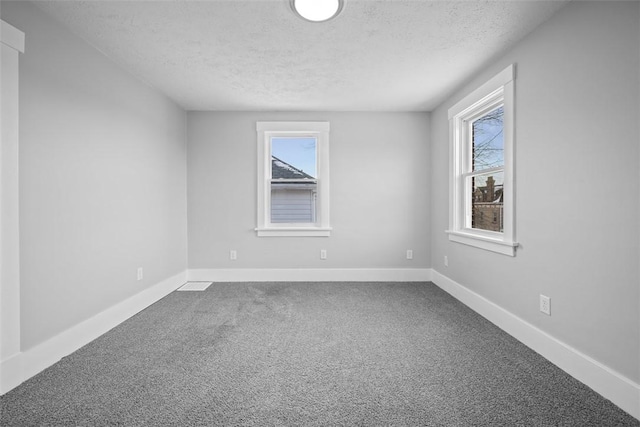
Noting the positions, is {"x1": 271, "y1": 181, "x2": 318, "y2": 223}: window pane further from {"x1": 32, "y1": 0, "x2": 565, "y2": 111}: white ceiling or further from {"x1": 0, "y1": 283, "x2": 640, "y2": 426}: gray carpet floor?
{"x1": 0, "y1": 283, "x2": 640, "y2": 426}: gray carpet floor

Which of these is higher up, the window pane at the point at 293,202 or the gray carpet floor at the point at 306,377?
the window pane at the point at 293,202

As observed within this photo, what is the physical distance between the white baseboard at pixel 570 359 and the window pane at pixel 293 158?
8.51 feet

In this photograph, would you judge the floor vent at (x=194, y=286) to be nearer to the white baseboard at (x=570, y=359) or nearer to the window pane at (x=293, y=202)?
the window pane at (x=293, y=202)

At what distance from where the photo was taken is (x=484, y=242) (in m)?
2.71

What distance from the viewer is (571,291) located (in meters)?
1.83

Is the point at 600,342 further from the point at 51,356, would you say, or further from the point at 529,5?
the point at 51,356

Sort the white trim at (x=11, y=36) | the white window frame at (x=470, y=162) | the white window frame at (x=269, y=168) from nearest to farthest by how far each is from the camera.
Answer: the white trim at (x=11, y=36) < the white window frame at (x=470, y=162) < the white window frame at (x=269, y=168)

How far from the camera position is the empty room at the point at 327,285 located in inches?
60.6

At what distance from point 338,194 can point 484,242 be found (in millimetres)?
1928

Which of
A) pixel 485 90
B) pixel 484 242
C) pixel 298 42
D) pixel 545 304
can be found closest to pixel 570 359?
pixel 545 304

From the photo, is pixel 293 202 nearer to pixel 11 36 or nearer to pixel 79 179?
pixel 79 179

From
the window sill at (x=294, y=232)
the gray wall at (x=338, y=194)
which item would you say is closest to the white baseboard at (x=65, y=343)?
the gray wall at (x=338, y=194)

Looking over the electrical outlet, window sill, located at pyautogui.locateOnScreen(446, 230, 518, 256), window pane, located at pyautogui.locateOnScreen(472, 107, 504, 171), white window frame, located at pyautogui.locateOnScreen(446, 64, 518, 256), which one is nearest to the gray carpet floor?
the electrical outlet

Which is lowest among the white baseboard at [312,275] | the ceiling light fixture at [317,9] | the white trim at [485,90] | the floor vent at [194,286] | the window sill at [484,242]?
the floor vent at [194,286]
